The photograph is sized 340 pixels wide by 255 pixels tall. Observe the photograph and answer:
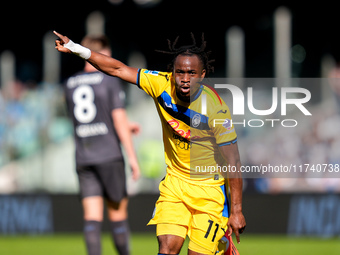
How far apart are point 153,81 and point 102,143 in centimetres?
185

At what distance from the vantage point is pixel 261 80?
12758mm

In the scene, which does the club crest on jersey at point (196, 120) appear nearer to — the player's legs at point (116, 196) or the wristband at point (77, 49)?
the wristband at point (77, 49)

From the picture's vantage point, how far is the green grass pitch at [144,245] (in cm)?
892

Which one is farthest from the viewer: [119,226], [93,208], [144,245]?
[144,245]

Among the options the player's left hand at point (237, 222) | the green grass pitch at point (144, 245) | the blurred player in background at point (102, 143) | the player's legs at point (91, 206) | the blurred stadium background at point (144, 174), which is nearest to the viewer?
the player's left hand at point (237, 222)

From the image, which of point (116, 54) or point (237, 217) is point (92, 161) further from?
point (116, 54)

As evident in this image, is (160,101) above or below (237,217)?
above

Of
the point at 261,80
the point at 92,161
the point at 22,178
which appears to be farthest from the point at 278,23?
the point at 92,161

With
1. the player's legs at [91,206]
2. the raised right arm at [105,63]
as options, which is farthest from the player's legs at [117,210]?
the raised right arm at [105,63]

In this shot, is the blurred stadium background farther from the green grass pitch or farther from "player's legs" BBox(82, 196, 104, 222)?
"player's legs" BBox(82, 196, 104, 222)

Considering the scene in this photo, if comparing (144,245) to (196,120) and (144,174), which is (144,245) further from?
(196,120)

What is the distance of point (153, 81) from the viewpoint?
5445 mm

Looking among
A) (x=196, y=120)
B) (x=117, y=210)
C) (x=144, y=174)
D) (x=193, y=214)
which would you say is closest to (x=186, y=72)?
(x=196, y=120)

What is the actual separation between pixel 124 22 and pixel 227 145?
16327mm
